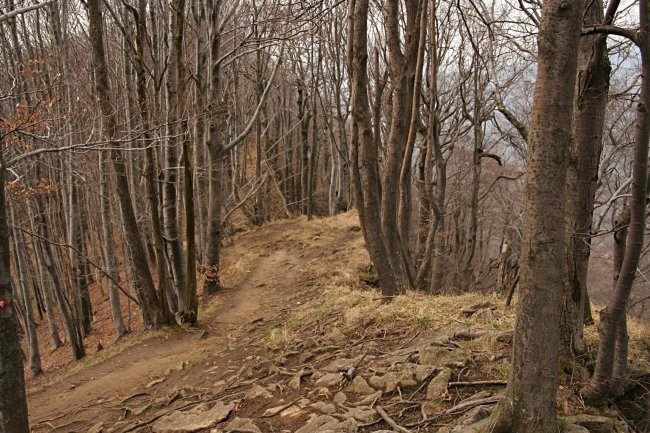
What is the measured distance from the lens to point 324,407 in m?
4.14

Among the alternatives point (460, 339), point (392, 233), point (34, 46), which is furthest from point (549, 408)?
point (34, 46)

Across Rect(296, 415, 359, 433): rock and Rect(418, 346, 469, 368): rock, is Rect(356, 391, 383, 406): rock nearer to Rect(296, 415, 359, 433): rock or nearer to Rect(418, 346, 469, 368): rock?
Rect(296, 415, 359, 433): rock

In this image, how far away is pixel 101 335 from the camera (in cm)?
1415

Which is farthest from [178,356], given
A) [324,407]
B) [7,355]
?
[324,407]

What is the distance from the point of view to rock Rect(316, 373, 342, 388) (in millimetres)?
4598

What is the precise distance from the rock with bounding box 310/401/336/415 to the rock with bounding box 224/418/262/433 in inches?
21.0

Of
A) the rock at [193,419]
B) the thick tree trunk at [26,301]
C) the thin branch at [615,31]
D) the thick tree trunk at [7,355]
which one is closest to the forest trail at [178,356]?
the rock at [193,419]

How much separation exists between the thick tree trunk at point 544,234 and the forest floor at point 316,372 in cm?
66

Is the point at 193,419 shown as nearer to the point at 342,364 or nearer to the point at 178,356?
the point at 342,364

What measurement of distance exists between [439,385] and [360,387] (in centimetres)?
80

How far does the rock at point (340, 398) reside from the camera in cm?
419

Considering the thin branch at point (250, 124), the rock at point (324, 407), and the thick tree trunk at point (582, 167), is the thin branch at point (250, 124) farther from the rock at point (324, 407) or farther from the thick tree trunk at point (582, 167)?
the thick tree trunk at point (582, 167)

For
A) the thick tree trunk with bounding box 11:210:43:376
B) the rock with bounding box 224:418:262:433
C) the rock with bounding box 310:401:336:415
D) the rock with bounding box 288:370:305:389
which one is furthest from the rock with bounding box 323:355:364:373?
the thick tree trunk with bounding box 11:210:43:376

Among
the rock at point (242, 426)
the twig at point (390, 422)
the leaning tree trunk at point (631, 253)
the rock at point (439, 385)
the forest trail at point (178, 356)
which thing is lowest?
the forest trail at point (178, 356)
